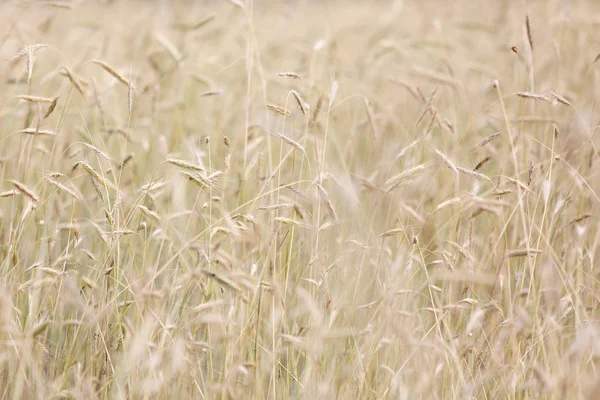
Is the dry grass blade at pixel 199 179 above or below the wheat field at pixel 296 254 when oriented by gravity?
above

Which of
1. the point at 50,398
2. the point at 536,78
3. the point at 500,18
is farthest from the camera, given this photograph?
the point at 500,18

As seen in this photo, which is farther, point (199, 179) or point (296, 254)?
point (296, 254)

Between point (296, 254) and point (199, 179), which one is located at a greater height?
point (199, 179)

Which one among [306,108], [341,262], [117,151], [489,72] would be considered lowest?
[117,151]

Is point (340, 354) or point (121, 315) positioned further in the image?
point (340, 354)

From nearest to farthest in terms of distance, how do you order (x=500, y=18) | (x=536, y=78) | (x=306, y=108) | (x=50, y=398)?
(x=50, y=398) → (x=306, y=108) → (x=536, y=78) → (x=500, y=18)

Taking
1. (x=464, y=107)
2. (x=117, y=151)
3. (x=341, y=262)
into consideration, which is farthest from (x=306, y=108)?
(x=464, y=107)

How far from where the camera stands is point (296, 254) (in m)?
2.00

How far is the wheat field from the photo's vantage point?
5.02ft

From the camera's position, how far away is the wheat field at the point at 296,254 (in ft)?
5.02

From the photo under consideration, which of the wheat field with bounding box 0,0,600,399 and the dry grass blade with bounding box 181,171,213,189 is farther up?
the dry grass blade with bounding box 181,171,213,189

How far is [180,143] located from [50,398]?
166 centimetres

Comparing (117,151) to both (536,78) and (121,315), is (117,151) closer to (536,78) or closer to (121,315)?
(121,315)

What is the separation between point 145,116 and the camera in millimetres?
3168
